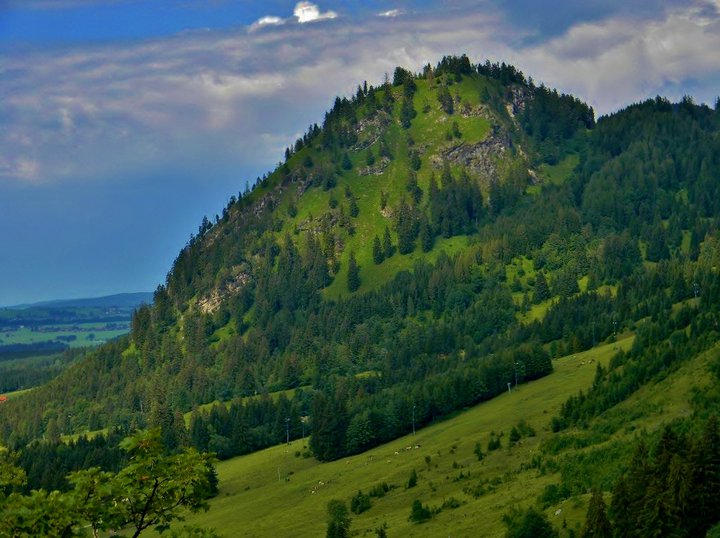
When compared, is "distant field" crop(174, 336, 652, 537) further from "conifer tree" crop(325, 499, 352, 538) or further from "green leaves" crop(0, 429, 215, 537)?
"green leaves" crop(0, 429, 215, 537)

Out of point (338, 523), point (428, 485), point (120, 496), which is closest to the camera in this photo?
point (120, 496)

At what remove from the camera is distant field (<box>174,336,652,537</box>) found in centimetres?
11856

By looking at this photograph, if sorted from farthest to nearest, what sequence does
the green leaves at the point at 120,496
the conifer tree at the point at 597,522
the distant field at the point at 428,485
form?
the distant field at the point at 428,485 → the conifer tree at the point at 597,522 → the green leaves at the point at 120,496

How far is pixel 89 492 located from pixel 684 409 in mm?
111666

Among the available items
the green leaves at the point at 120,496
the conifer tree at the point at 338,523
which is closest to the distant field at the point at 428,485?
the conifer tree at the point at 338,523

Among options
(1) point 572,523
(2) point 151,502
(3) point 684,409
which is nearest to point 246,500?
(3) point 684,409

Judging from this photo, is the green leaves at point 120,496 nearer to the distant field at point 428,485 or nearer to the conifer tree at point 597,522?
the conifer tree at point 597,522

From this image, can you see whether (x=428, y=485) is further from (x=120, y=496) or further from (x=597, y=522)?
(x=120, y=496)

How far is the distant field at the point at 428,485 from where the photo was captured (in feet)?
389

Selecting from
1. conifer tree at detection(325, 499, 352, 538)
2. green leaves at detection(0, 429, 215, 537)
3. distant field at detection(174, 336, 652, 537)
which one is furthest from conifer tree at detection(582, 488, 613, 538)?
green leaves at detection(0, 429, 215, 537)

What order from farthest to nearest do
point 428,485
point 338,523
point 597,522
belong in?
point 428,485
point 338,523
point 597,522

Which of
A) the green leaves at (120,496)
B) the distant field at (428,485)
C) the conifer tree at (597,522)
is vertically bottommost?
the distant field at (428,485)

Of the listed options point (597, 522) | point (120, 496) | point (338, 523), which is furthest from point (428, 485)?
point (120, 496)

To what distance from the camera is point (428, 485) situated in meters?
149
